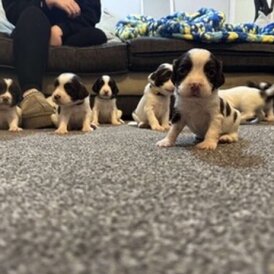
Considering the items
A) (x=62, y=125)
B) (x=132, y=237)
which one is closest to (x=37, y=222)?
(x=132, y=237)

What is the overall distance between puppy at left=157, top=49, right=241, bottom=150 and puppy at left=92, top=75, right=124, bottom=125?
89 centimetres

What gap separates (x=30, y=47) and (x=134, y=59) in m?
0.57

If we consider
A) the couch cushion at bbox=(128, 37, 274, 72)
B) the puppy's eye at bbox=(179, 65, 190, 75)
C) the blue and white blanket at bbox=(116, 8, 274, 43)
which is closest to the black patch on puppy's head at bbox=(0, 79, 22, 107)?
the couch cushion at bbox=(128, 37, 274, 72)

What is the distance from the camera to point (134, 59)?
238 centimetres

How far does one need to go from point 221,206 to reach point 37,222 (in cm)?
26

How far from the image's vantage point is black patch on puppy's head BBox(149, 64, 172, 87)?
2.01 meters

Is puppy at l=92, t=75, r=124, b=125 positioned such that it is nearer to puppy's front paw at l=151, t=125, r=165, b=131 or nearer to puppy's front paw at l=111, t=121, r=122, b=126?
puppy's front paw at l=111, t=121, r=122, b=126

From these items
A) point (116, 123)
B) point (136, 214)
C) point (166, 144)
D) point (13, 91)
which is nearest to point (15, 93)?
point (13, 91)

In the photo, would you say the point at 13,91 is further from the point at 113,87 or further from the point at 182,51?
the point at 182,51

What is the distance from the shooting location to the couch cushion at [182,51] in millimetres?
2355

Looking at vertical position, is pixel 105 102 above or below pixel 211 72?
below

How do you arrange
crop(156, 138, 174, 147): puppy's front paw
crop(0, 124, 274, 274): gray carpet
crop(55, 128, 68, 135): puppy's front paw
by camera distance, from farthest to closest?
1. crop(55, 128, 68, 135): puppy's front paw
2. crop(156, 138, 174, 147): puppy's front paw
3. crop(0, 124, 274, 274): gray carpet

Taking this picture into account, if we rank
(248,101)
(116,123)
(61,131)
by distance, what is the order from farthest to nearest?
(116,123), (248,101), (61,131)

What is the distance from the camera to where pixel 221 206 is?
→ 644 millimetres
